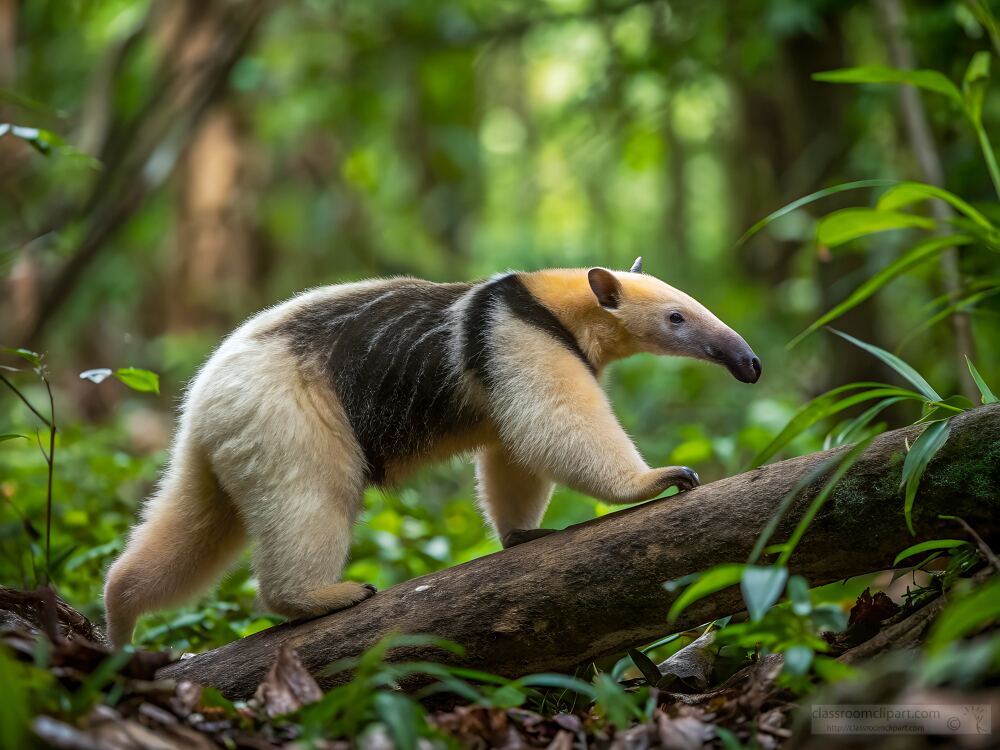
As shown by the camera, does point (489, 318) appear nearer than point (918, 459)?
No

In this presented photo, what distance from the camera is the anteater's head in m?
4.92

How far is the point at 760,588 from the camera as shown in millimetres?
2723

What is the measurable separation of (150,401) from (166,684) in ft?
33.3

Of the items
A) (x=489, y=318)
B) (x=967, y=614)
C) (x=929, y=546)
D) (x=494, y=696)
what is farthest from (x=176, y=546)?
(x=967, y=614)

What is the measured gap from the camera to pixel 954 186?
21.8 feet

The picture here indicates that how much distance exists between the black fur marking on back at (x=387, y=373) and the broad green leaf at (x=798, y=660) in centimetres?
238

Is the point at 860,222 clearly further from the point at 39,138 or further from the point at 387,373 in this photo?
the point at 39,138

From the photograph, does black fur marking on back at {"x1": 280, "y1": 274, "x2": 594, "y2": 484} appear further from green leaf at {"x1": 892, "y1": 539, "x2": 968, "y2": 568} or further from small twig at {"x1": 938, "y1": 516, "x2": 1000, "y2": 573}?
small twig at {"x1": 938, "y1": 516, "x2": 1000, "y2": 573}

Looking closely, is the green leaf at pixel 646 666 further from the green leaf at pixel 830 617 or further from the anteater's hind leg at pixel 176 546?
the anteater's hind leg at pixel 176 546

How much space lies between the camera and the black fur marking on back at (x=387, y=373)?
479cm

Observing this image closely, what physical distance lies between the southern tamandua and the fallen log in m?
0.37

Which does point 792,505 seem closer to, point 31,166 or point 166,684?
point 166,684

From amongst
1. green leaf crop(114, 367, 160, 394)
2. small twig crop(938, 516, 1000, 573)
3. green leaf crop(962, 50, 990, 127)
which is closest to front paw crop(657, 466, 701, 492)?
small twig crop(938, 516, 1000, 573)

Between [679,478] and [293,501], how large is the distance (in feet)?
5.67
